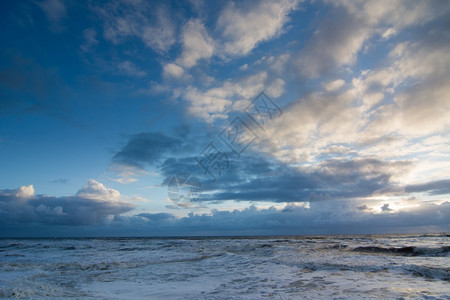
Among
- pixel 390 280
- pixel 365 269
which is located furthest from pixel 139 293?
pixel 365 269

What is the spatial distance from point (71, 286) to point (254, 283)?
26.1 feet

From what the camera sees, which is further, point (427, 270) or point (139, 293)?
point (427, 270)

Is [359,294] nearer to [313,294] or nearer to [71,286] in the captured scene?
[313,294]

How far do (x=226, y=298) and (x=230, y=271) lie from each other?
6196 millimetres

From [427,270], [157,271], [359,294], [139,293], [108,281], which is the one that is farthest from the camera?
[157,271]

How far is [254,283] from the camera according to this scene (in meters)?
10.9

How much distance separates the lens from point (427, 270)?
1297 centimetres

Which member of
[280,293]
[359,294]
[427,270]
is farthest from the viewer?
[427,270]

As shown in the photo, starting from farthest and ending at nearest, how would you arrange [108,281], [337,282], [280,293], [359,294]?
[108,281] → [337,282] → [280,293] → [359,294]

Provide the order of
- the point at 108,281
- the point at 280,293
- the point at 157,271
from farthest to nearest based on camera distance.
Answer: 1. the point at 157,271
2. the point at 108,281
3. the point at 280,293

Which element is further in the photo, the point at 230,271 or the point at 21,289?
the point at 230,271

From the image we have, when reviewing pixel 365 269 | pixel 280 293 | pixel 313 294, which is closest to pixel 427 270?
pixel 365 269

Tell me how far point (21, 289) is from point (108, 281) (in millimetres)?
3475

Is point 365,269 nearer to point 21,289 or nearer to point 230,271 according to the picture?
point 230,271
